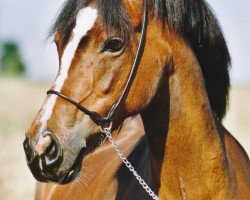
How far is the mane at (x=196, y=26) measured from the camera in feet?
10.5

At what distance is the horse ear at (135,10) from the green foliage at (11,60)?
46.1m

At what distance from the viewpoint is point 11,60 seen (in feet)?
186

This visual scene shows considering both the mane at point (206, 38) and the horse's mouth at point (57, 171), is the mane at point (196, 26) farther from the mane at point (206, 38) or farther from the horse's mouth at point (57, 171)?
the horse's mouth at point (57, 171)

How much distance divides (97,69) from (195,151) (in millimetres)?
749

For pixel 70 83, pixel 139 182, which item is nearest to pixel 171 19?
pixel 70 83

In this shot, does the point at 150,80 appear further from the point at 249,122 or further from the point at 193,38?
the point at 249,122

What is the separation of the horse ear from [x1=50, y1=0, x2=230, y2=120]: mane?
0.16 ft

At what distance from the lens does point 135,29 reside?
328 centimetres

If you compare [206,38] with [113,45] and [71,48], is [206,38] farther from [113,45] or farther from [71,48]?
[71,48]

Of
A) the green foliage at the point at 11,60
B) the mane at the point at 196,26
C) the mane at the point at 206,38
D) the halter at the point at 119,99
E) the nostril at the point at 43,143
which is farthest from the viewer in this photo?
the green foliage at the point at 11,60

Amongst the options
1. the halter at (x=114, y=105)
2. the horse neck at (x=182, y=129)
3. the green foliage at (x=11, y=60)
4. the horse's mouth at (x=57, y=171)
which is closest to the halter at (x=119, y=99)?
the halter at (x=114, y=105)

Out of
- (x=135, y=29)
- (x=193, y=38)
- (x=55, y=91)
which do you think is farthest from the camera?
(x=193, y=38)

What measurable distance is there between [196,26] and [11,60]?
5433 cm

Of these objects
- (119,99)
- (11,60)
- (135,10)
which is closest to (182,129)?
(119,99)
